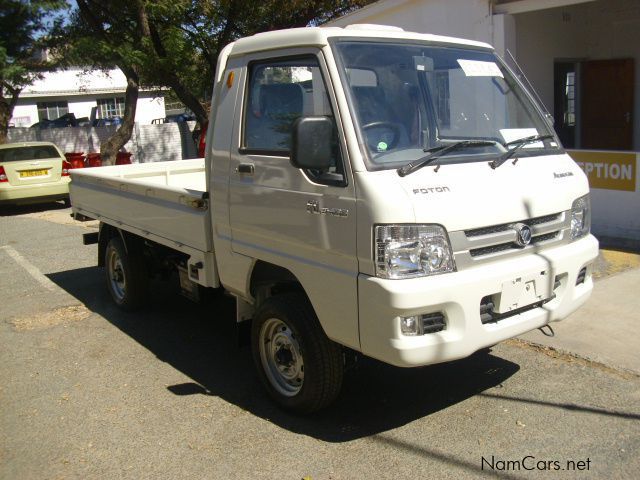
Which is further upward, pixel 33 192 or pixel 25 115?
pixel 25 115

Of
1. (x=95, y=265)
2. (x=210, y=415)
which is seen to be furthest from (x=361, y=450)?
(x=95, y=265)

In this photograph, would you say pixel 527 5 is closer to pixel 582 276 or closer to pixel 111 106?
pixel 582 276

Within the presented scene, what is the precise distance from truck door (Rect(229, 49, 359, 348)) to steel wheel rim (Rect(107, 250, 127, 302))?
282 centimetres

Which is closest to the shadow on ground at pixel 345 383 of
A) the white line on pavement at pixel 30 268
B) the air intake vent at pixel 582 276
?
the air intake vent at pixel 582 276

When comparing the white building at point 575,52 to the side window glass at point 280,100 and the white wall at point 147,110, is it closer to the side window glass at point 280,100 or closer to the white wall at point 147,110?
the side window glass at point 280,100

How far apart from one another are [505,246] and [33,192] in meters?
12.6

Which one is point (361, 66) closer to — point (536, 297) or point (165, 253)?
point (536, 297)

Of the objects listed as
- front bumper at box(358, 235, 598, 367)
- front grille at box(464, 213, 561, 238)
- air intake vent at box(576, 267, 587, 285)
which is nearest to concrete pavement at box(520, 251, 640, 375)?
air intake vent at box(576, 267, 587, 285)

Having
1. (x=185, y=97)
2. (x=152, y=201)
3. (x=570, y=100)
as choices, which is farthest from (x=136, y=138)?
(x=152, y=201)

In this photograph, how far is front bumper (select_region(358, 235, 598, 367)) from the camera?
356 centimetres

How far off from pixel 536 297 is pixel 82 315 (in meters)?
4.71

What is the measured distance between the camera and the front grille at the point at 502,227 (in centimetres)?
380

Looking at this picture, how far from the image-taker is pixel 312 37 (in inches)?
160

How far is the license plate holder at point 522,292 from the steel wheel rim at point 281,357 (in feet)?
4.19
